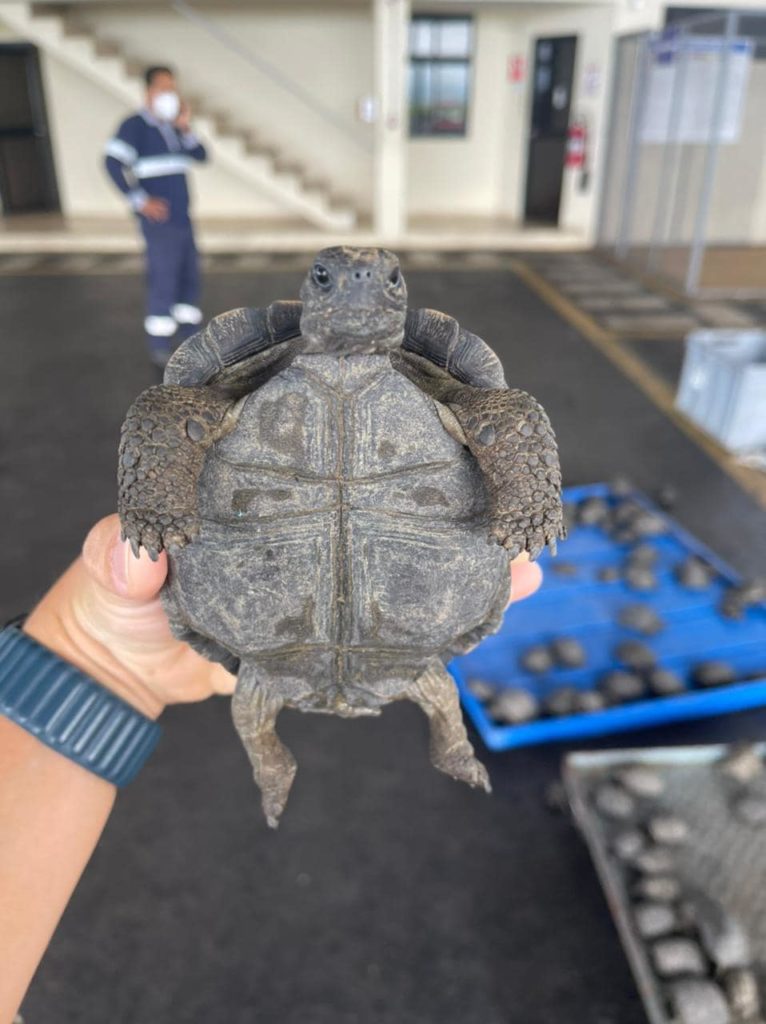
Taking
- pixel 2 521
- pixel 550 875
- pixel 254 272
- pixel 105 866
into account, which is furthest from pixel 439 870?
pixel 254 272

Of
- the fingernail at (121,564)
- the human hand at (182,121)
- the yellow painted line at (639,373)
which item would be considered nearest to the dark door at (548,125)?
the yellow painted line at (639,373)

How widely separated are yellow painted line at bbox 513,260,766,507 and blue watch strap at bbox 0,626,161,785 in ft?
17.2

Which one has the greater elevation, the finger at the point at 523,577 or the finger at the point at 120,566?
the finger at the point at 120,566

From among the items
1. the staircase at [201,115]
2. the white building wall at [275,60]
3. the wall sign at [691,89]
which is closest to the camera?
the wall sign at [691,89]

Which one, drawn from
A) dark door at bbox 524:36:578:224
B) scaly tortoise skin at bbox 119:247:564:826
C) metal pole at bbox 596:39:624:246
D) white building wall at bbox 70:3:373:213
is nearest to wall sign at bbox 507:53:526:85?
dark door at bbox 524:36:578:224

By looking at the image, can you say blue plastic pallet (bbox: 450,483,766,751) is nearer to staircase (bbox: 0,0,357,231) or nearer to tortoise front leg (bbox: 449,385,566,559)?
tortoise front leg (bbox: 449,385,566,559)

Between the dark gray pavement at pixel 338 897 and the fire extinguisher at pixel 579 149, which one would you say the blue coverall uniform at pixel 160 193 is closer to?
the dark gray pavement at pixel 338 897

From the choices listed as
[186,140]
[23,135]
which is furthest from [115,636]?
[23,135]

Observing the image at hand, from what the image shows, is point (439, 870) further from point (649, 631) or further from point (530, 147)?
point (530, 147)

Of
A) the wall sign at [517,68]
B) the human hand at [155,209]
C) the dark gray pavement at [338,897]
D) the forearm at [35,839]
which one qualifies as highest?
the wall sign at [517,68]

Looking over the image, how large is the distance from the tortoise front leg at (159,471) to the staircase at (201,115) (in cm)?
1478

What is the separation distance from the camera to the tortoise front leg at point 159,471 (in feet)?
6.00

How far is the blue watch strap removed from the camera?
7.07ft

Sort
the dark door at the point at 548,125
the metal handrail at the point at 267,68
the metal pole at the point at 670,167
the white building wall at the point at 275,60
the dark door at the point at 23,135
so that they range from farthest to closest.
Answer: the dark door at the point at 23,135 → the white building wall at the point at 275,60 → the dark door at the point at 548,125 → the metal handrail at the point at 267,68 → the metal pole at the point at 670,167
